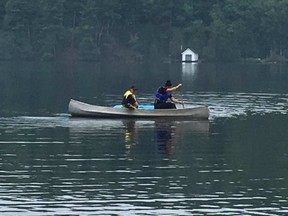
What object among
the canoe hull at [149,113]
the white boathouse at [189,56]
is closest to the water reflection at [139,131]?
the canoe hull at [149,113]

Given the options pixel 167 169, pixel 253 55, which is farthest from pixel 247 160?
pixel 253 55

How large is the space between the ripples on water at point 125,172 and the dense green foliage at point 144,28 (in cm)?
9354

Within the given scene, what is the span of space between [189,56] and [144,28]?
7.36 meters

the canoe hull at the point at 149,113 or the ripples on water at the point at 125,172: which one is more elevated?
the canoe hull at the point at 149,113

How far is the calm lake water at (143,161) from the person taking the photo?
30.5 meters

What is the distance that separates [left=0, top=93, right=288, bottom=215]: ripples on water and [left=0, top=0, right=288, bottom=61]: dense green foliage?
93541 mm

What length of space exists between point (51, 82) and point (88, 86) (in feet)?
15.1

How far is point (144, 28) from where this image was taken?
490ft

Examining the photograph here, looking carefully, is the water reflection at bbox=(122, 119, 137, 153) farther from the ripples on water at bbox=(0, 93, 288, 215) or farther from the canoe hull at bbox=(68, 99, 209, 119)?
the canoe hull at bbox=(68, 99, 209, 119)

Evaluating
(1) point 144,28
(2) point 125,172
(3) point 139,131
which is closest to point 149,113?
(3) point 139,131

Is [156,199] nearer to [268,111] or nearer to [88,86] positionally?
[268,111]

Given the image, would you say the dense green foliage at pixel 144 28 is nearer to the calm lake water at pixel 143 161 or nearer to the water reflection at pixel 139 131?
the calm lake water at pixel 143 161

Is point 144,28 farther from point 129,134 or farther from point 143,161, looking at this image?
point 143,161

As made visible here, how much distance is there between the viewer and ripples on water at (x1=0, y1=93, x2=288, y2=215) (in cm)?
3025
